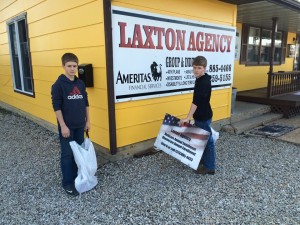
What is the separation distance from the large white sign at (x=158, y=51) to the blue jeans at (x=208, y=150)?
106cm

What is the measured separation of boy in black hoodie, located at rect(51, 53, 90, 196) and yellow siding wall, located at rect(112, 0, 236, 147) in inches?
32.3

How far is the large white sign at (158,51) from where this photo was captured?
3.75m

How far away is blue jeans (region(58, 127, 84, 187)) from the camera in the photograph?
306 cm

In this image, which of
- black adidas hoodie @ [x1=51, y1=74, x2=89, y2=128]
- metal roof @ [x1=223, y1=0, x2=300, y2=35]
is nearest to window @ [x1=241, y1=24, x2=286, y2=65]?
metal roof @ [x1=223, y1=0, x2=300, y2=35]

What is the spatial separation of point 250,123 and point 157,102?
2.69 metres

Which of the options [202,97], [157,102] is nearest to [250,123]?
[157,102]

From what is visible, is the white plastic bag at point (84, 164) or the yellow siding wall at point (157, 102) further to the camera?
the yellow siding wall at point (157, 102)

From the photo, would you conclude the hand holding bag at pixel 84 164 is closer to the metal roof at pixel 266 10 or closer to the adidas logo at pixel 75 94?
the adidas logo at pixel 75 94

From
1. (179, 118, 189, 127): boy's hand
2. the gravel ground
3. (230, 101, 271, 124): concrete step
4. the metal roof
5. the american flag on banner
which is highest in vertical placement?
the metal roof

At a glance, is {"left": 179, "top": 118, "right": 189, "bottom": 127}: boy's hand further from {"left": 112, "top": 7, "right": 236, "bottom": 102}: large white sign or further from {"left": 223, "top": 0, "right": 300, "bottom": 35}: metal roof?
{"left": 223, "top": 0, "right": 300, "bottom": 35}: metal roof

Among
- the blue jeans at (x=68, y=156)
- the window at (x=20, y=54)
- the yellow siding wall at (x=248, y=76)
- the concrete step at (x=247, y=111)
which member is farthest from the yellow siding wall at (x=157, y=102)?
the yellow siding wall at (x=248, y=76)

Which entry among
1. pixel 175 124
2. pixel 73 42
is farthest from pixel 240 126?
pixel 73 42

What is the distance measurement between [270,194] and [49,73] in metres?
4.30

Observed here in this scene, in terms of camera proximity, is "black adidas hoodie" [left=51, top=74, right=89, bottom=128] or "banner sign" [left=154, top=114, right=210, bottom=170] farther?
"banner sign" [left=154, top=114, right=210, bottom=170]
